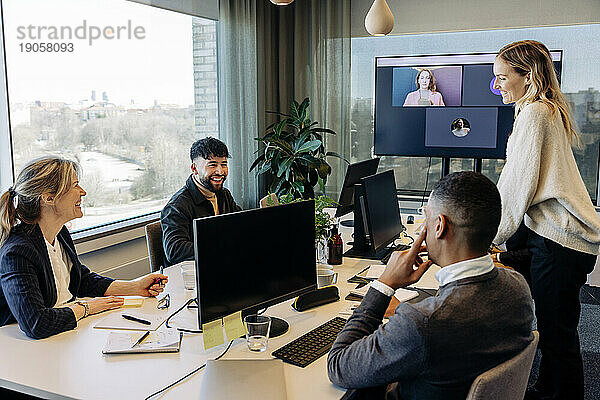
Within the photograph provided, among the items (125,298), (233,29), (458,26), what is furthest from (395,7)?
(125,298)

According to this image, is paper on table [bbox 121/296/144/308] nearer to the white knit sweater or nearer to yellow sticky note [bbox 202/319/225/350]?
yellow sticky note [bbox 202/319/225/350]

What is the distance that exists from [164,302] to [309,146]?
2884 mm

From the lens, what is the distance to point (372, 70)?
5.61 m

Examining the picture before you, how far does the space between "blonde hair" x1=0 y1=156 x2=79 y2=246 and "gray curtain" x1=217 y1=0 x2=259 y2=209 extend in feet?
9.69

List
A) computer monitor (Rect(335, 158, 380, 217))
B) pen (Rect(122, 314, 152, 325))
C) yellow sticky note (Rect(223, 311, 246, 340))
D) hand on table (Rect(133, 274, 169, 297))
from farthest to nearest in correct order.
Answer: computer monitor (Rect(335, 158, 380, 217)) < hand on table (Rect(133, 274, 169, 297)) < pen (Rect(122, 314, 152, 325)) < yellow sticky note (Rect(223, 311, 246, 340))

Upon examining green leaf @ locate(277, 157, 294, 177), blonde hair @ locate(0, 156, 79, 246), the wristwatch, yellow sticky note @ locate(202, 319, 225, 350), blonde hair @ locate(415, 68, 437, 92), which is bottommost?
the wristwatch

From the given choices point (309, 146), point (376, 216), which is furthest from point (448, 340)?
point (309, 146)

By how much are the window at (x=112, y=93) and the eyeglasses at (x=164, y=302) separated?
5.03 feet

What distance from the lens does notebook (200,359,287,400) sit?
1.47m

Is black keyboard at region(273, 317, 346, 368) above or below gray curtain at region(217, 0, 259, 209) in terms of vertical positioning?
below

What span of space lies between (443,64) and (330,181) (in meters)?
1.53

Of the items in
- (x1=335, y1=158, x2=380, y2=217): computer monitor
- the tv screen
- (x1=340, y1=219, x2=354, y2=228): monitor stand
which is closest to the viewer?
(x1=335, y1=158, x2=380, y2=217): computer monitor

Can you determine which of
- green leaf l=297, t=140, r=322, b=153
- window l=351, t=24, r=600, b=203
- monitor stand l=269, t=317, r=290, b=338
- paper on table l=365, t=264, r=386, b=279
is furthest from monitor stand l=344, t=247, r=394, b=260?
window l=351, t=24, r=600, b=203

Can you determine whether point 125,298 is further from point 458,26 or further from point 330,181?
point 458,26
